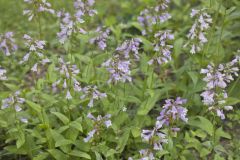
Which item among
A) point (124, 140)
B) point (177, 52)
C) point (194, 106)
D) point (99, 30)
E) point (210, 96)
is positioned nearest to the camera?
point (210, 96)

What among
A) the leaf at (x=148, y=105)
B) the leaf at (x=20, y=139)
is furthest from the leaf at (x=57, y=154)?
the leaf at (x=148, y=105)

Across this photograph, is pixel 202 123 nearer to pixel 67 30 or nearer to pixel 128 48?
pixel 128 48

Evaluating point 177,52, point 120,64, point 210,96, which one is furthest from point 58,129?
point 177,52

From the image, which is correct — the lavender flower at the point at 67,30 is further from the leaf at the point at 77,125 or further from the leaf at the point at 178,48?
the leaf at the point at 178,48

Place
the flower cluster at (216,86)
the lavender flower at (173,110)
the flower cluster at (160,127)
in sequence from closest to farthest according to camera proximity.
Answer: the flower cluster at (160,127), the lavender flower at (173,110), the flower cluster at (216,86)

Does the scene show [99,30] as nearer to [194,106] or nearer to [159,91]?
[159,91]

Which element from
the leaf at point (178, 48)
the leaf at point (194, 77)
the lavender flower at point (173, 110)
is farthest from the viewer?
the leaf at point (178, 48)

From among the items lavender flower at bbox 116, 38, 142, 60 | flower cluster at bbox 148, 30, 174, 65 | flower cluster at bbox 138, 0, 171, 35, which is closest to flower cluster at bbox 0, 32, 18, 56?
lavender flower at bbox 116, 38, 142, 60
